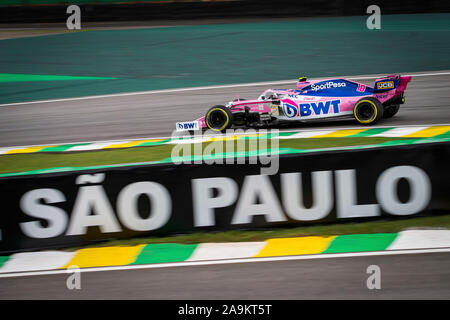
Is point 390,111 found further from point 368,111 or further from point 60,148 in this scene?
point 60,148

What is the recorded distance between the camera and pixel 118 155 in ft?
32.7

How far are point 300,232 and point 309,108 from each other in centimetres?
501

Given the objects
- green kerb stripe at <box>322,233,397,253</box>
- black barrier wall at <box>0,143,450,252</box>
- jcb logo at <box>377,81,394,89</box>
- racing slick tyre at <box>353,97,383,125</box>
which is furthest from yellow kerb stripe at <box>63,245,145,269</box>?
jcb logo at <box>377,81,394,89</box>

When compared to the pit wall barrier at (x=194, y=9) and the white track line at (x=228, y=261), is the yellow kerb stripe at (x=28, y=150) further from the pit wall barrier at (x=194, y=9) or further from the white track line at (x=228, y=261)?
the pit wall barrier at (x=194, y=9)

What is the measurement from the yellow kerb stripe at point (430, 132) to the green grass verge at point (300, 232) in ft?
12.8

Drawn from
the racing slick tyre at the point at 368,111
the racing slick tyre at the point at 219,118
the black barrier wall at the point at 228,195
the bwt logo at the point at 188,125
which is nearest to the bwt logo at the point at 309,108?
the racing slick tyre at the point at 368,111

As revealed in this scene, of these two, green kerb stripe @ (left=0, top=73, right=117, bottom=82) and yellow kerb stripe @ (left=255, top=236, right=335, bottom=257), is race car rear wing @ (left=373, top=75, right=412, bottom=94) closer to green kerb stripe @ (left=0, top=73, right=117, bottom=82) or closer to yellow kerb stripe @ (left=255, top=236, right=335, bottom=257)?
yellow kerb stripe @ (left=255, top=236, right=335, bottom=257)

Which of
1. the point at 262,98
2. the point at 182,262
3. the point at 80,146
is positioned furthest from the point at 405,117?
the point at 182,262

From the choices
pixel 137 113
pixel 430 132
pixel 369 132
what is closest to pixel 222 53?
pixel 137 113

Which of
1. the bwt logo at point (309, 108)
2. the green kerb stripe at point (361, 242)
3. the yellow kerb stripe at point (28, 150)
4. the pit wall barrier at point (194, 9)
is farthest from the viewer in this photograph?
the pit wall barrier at point (194, 9)

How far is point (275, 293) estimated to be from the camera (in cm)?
477

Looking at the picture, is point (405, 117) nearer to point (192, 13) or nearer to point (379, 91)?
point (379, 91)

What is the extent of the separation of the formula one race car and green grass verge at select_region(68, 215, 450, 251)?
4.26 meters

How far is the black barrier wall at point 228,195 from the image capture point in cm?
602
